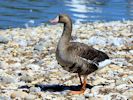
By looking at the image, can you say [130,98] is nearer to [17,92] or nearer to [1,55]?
[17,92]

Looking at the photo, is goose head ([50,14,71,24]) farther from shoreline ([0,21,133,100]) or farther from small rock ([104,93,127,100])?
small rock ([104,93,127,100])

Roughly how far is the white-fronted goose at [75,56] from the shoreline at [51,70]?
564 mm

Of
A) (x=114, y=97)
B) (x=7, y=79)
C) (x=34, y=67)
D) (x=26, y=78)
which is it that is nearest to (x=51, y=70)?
(x=34, y=67)

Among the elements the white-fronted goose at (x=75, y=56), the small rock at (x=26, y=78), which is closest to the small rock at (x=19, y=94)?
the white-fronted goose at (x=75, y=56)

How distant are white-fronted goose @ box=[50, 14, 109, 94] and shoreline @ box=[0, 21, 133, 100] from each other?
1.85 ft

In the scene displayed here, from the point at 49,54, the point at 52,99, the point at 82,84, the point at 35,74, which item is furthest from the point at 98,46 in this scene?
the point at 52,99

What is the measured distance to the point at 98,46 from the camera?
1667cm

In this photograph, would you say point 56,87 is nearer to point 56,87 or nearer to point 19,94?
point 56,87

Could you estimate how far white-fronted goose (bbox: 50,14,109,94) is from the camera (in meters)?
10.5

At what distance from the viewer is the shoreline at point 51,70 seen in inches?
423

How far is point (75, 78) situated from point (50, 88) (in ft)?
3.80

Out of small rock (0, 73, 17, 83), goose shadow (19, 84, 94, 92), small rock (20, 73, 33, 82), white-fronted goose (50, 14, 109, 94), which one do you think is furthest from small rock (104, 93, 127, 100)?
small rock (0, 73, 17, 83)

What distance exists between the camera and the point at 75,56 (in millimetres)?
10594

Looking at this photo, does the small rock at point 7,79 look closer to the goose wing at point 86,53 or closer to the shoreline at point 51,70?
the shoreline at point 51,70
